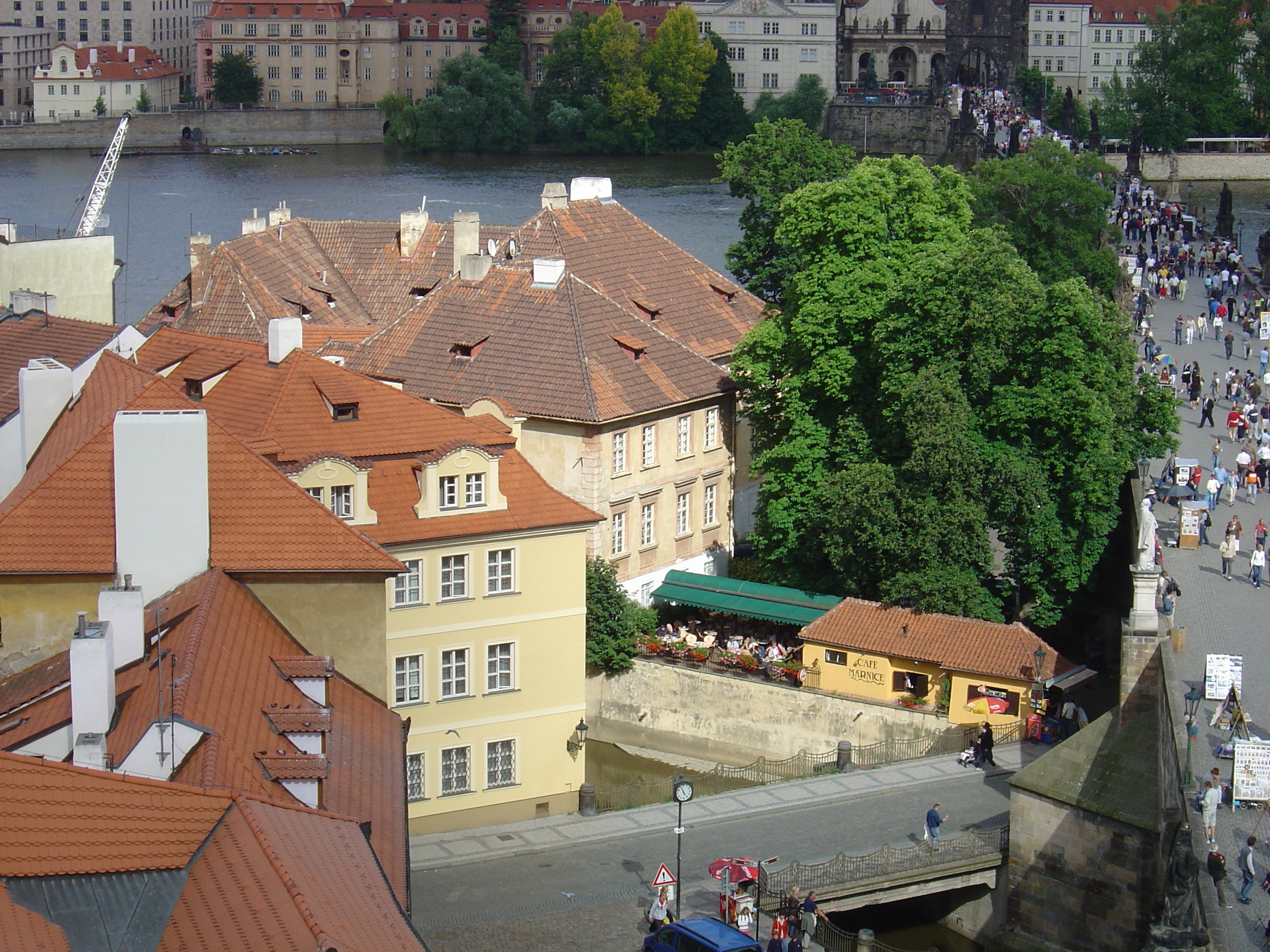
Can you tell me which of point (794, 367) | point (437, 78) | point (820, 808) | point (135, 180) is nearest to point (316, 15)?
point (437, 78)

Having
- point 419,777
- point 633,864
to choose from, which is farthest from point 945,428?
point 633,864

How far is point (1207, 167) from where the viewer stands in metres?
135

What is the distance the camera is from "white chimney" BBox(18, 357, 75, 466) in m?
34.3

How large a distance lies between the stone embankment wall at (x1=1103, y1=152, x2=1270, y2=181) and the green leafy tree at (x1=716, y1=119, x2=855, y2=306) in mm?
68927

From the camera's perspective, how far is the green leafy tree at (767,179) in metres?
65.8

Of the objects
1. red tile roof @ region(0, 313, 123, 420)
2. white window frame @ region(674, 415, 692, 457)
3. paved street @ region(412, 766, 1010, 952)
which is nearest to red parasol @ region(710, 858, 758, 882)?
paved street @ region(412, 766, 1010, 952)

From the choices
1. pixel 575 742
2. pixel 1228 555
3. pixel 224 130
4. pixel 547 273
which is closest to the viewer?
→ pixel 575 742

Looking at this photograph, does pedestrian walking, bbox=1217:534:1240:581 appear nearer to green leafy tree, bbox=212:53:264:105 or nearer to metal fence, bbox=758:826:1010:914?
metal fence, bbox=758:826:1010:914

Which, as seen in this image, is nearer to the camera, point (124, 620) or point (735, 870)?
point (124, 620)

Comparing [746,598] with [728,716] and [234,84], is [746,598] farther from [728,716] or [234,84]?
[234,84]

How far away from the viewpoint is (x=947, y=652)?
4266cm

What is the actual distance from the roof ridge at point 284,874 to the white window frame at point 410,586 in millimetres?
18024

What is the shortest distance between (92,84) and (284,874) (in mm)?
169271

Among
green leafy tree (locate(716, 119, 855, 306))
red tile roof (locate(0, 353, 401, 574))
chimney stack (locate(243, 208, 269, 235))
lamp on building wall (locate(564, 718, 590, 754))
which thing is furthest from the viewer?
green leafy tree (locate(716, 119, 855, 306))
